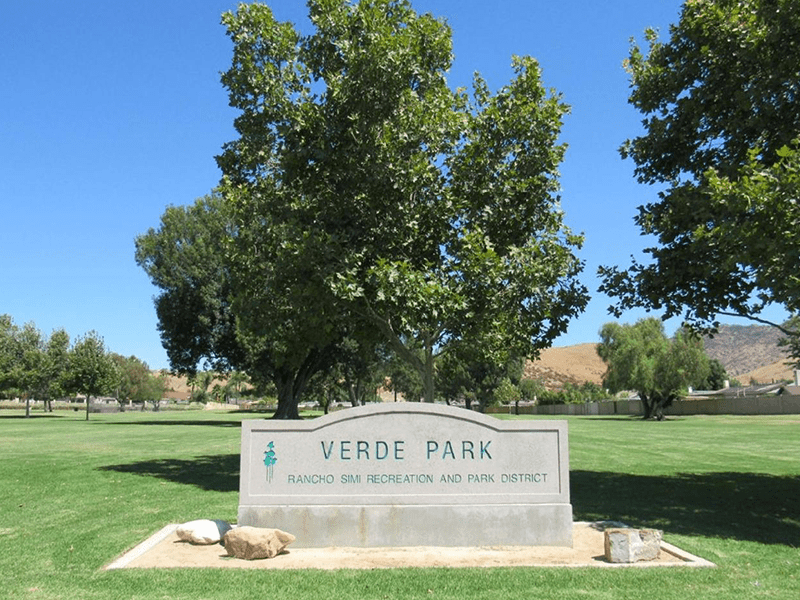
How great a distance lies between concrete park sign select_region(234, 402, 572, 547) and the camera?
852 cm

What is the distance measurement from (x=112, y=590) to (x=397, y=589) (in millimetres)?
2593

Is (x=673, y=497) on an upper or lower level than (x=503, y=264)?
lower

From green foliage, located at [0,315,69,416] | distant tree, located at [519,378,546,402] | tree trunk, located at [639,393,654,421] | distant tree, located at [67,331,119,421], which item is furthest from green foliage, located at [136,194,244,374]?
distant tree, located at [519,378,546,402]

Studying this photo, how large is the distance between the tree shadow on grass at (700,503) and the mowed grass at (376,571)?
1.2 inches

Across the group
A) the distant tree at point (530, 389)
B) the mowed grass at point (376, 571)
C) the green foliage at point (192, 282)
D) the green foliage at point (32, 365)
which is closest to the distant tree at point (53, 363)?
the green foliage at point (32, 365)

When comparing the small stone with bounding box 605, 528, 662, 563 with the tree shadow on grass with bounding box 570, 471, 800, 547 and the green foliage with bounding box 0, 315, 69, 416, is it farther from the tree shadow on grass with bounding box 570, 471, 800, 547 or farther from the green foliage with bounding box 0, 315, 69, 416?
the green foliage with bounding box 0, 315, 69, 416

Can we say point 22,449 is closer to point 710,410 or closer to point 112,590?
point 112,590

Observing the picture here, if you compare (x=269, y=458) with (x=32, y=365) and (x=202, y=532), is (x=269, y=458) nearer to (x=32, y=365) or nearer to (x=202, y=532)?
(x=202, y=532)

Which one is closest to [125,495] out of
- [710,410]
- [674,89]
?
[674,89]

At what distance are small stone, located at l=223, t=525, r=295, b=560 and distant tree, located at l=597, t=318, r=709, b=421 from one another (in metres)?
59.0

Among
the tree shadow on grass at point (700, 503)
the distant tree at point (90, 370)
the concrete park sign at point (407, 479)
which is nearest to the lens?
the concrete park sign at point (407, 479)

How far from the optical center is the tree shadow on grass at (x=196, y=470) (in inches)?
590

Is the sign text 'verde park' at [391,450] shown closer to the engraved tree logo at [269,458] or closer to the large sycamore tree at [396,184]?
the engraved tree logo at [269,458]

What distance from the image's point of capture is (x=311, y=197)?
1468 cm
